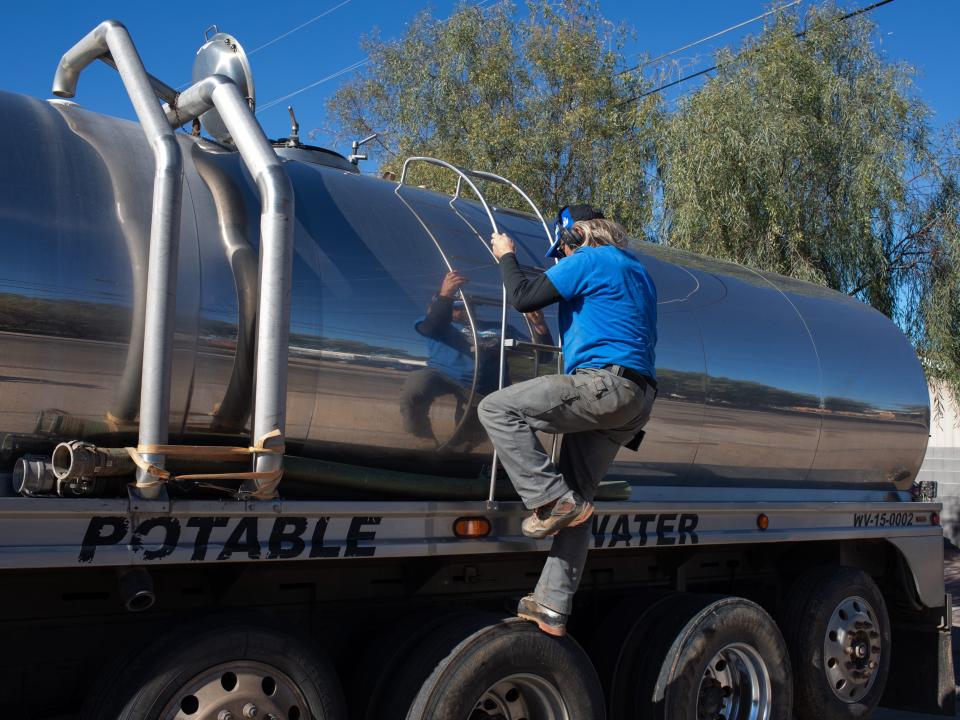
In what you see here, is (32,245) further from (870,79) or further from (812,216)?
(870,79)

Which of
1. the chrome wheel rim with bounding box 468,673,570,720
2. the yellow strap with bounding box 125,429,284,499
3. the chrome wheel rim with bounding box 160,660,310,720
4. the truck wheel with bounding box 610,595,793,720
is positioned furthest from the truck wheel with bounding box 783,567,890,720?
the yellow strap with bounding box 125,429,284,499

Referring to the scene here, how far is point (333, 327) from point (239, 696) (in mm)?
1382

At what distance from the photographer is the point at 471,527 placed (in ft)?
14.3

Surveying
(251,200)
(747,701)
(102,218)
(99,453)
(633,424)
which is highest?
(251,200)

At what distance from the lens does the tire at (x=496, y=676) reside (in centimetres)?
415

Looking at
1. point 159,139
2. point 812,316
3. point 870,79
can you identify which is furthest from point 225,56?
point 870,79

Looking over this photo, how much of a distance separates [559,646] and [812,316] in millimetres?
3089

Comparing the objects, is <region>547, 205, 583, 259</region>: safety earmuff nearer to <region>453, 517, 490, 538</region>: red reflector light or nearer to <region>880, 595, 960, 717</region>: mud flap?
<region>453, 517, 490, 538</region>: red reflector light

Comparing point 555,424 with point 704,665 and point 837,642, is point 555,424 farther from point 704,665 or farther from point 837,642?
point 837,642

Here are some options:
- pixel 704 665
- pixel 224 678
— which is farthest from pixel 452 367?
pixel 704 665

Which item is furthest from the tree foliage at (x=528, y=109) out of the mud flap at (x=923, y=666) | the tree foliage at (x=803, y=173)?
the mud flap at (x=923, y=666)

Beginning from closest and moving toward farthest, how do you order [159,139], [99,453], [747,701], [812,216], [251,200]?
1. [99,453]
2. [159,139]
3. [251,200]
4. [747,701]
5. [812,216]

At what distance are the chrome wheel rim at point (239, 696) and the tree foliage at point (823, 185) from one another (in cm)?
1200

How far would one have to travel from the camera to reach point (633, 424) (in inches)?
179
